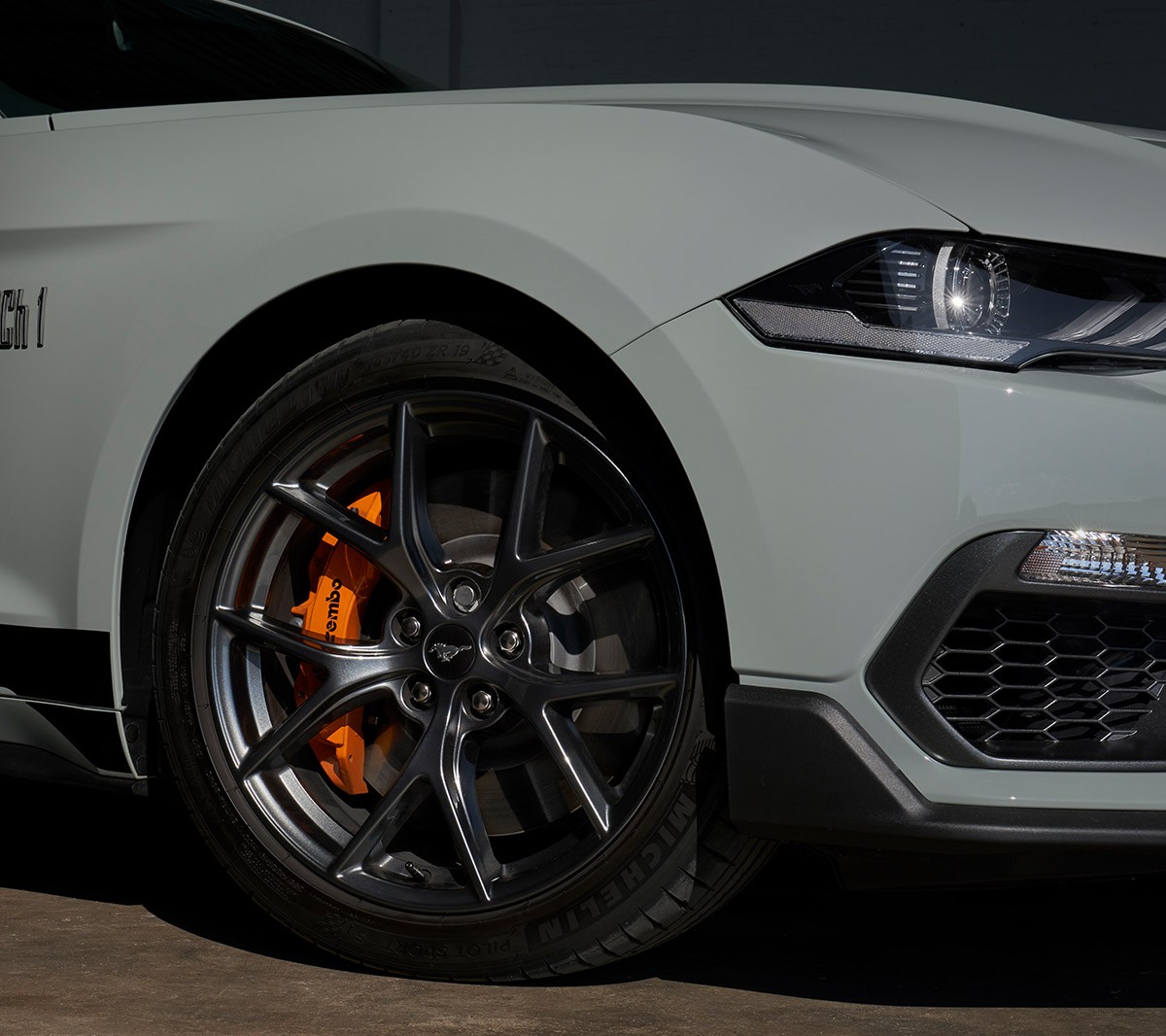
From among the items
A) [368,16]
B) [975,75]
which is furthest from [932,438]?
[368,16]

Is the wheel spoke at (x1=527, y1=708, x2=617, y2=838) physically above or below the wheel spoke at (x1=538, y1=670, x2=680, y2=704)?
below

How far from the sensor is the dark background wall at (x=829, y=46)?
27.6 ft

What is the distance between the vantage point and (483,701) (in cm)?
206

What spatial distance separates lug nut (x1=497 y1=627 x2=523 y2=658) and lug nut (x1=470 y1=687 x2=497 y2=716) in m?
0.06

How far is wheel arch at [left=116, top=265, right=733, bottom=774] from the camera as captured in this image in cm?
197

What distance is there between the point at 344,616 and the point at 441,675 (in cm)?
26

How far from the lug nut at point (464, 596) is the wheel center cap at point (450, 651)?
0.12 ft

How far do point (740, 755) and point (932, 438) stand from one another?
45cm

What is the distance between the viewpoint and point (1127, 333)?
6.01 ft

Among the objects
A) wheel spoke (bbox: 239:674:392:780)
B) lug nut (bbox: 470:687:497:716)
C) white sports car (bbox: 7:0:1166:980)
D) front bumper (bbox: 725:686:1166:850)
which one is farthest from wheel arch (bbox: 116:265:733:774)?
lug nut (bbox: 470:687:497:716)

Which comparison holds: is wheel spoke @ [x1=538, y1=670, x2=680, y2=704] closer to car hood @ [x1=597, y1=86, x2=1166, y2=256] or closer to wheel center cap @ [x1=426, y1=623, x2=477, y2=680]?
wheel center cap @ [x1=426, y1=623, x2=477, y2=680]

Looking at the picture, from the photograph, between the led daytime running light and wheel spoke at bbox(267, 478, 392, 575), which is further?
wheel spoke at bbox(267, 478, 392, 575)

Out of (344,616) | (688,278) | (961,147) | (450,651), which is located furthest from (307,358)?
(961,147)

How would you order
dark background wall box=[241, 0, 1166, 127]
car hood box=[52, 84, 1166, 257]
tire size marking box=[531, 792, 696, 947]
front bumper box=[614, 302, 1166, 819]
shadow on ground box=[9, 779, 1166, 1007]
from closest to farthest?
front bumper box=[614, 302, 1166, 819] < car hood box=[52, 84, 1166, 257] < tire size marking box=[531, 792, 696, 947] < shadow on ground box=[9, 779, 1166, 1007] < dark background wall box=[241, 0, 1166, 127]
